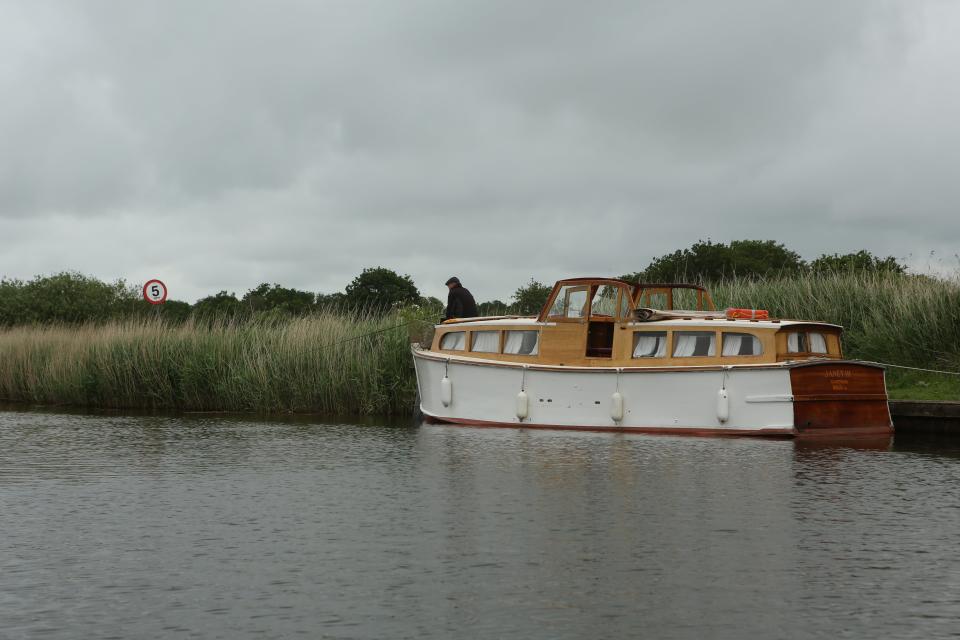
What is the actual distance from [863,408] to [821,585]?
1106 cm

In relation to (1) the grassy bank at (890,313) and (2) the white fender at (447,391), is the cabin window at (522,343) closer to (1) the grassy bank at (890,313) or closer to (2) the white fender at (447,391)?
(2) the white fender at (447,391)

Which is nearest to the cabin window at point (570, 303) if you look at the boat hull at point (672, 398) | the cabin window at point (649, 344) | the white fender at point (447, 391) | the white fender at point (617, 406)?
the boat hull at point (672, 398)

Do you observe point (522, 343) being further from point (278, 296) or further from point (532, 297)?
point (278, 296)

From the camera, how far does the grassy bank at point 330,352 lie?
21.2m

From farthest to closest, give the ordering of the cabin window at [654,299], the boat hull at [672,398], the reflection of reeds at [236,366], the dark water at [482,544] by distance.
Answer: the reflection of reeds at [236,366] → the cabin window at [654,299] → the boat hull at [672,398] → the dark water at [482,544]

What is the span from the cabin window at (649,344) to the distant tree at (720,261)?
19028mm

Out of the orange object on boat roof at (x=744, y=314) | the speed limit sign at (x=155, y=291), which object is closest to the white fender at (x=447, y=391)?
the orange object on boat roof at (x=744, y=314)

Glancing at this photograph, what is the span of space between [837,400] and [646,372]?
3.35m

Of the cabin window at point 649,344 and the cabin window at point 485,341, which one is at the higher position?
the cabin window at point 485,341

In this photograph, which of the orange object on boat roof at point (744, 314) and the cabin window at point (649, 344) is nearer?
the orange object on boat roof at point (744, 314)

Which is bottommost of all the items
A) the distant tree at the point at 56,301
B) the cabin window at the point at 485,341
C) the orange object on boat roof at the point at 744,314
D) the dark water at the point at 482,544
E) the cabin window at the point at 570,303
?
the dark water at the point at 482,544

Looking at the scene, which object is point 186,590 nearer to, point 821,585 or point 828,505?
point 821,585

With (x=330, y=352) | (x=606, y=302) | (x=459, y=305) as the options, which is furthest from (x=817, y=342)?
(x=330, y=352)

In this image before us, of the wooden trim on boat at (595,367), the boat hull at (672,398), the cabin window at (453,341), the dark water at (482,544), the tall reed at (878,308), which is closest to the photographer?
the dark water at (482,544)
